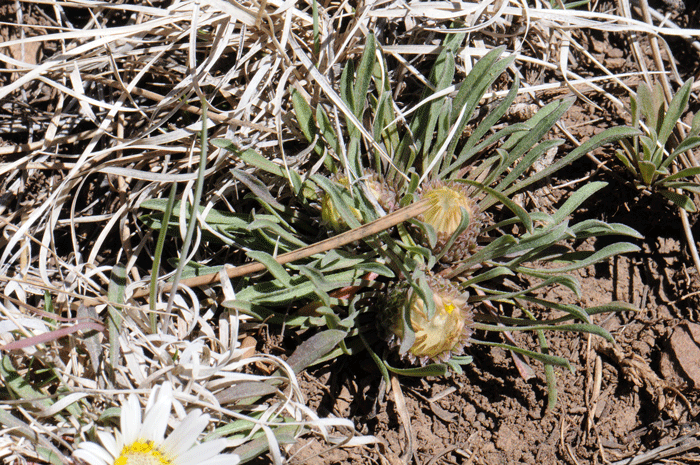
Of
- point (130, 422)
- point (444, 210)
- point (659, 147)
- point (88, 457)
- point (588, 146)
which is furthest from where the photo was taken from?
point (659, 147)

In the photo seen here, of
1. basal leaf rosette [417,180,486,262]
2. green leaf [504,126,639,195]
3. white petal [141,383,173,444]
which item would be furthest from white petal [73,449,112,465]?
green leaf [504,126,639,195]

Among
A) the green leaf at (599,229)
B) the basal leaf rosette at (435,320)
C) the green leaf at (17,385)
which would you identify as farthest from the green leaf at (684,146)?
the green leaf at (17,385)

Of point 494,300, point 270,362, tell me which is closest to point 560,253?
point 494,300

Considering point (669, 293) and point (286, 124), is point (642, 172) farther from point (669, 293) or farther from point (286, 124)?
point (286, 124)

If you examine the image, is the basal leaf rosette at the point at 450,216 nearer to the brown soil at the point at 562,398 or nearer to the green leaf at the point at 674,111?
the brown soil at the point at 562,398

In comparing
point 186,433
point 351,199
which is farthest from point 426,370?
point 186,433

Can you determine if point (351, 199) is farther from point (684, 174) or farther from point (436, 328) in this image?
point (684, 174)
